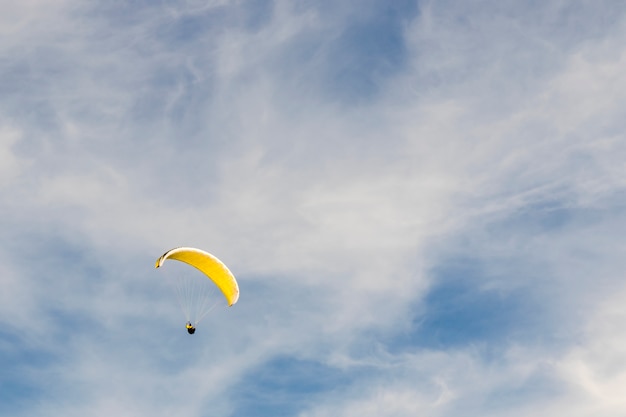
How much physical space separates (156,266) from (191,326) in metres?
9.95

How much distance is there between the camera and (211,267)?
278 feet

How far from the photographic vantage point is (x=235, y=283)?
86625 millimetres

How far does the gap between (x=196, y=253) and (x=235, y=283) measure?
6.63 m

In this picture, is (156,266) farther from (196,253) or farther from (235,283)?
(235,283)

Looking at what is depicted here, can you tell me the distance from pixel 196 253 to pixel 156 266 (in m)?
5.97

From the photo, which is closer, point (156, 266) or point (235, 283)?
point (156, 266)

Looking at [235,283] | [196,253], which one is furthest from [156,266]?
[235,283]

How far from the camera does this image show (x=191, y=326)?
84.2 meters

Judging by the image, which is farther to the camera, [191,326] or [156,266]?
[191,326]

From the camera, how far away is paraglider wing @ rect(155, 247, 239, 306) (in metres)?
81.3

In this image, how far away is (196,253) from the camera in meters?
82.4

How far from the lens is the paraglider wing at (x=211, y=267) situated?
81.3m

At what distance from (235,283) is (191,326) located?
6.69m
